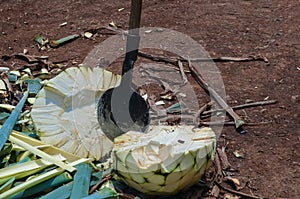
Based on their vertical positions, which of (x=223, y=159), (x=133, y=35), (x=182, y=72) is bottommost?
(x=223, y=159)

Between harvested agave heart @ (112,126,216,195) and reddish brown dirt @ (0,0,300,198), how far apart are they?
270 millimetres

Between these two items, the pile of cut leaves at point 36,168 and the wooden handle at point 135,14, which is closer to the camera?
the pile of cut leaves at point 36,168

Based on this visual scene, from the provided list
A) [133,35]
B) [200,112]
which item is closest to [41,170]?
[133,35]

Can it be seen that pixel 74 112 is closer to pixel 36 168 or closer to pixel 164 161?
pixel 36 168

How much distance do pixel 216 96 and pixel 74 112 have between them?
702 millimetres

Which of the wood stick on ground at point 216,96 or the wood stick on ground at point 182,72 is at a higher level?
the wood stick on ground at point 182,72

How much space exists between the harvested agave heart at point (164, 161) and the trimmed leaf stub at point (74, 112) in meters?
0.22

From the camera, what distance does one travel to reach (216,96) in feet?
8.91

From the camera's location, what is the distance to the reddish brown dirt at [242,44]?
2322 mm

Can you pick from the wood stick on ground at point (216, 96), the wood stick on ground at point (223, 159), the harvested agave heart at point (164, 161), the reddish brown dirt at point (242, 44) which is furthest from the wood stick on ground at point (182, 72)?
the harvested agave heart at point (164, 161)

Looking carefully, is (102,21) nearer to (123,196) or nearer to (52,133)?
(52,133)

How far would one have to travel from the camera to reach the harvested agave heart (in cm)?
199

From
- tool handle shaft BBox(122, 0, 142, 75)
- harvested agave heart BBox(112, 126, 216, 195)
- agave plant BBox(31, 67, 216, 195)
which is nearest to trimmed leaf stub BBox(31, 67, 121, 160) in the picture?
agave plant BBox(31, 67, 216, 195)

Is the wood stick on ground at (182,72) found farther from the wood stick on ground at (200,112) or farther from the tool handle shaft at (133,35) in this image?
the tool handle shaft at (133,35)
